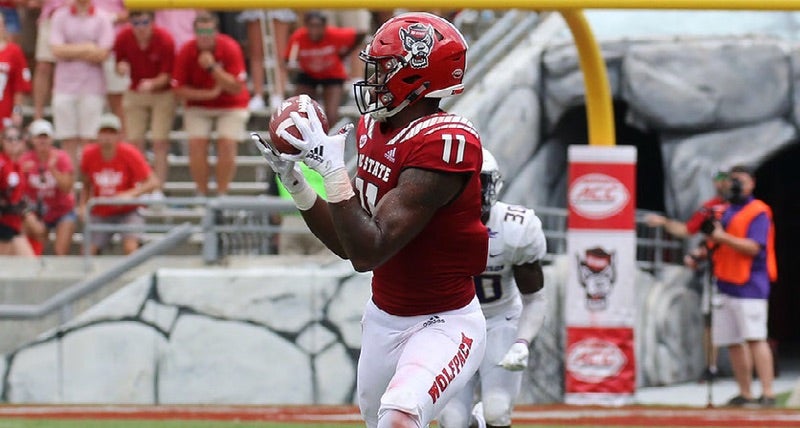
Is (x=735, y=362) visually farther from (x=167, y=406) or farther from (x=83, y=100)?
(x=83, y=100)

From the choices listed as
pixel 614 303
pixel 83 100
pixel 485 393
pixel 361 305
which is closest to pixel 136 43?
pixel 83 100

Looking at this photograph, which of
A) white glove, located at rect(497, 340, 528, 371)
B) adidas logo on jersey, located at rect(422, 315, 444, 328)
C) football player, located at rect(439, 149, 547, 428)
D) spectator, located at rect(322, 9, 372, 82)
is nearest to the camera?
adidas logo on jersey, located at rect(422, 315, 444, 328)

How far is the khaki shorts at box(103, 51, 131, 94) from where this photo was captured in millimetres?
13695

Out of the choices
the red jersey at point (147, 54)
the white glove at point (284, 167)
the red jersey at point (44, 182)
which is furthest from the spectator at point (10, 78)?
the white glove at point (284, 167)

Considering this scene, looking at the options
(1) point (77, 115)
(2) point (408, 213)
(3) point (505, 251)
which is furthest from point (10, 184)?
(2) point (408, 213)

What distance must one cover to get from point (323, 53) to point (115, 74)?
1862mm

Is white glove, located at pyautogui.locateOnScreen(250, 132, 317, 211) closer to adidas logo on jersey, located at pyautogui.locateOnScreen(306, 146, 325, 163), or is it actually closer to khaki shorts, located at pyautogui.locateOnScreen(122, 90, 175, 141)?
adidas logo on jersey, located at pyautogui.locateOnScreen(306, 146, 325, 163)

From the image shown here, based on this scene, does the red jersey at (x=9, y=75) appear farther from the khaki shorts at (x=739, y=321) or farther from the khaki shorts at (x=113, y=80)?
the khaki shorts at (x=739, y=321)

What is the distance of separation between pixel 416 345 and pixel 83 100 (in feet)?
27.7

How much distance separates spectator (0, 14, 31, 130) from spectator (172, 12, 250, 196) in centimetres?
130

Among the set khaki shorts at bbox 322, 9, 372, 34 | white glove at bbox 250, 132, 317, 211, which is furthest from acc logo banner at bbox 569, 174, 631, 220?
white glove at bbox 250, 132, 317, 211

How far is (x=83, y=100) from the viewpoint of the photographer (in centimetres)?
1326

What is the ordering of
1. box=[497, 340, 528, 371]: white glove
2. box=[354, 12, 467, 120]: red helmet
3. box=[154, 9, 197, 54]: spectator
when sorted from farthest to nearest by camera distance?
box=[154, 9, 197, 54]: spectator
box=[497, 340, 528, 371]: white glove
box=[354, 12, 467, 120]: red helmet

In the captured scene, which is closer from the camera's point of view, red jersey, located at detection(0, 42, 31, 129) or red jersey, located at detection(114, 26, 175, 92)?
red jersey, located at detection(0, 42, 31, 129)
